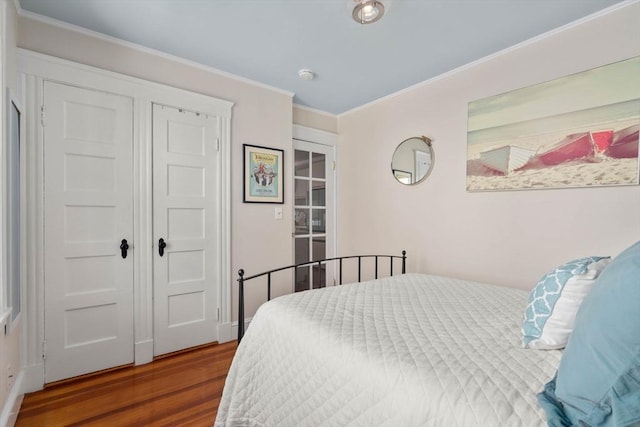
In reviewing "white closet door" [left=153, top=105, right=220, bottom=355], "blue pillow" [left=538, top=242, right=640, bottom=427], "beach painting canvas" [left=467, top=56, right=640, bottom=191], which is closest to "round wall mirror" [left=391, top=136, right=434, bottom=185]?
"beach painting canvas" [left=467, top=56, right=640, bottom=191]

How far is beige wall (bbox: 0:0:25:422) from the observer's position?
1.49m

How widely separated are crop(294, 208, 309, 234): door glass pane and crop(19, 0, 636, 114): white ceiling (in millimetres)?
1436

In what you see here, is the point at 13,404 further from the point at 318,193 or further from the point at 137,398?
the point at 318,193

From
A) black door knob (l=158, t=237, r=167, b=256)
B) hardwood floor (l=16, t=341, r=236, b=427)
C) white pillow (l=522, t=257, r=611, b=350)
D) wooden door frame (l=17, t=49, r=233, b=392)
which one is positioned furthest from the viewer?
black door knob (l=158, t=237, r=167, b=256)

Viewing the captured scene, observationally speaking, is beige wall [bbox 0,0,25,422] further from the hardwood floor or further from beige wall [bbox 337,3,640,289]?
beige wall [bbox 337,3,640,289]

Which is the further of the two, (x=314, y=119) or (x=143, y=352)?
(x=314, y=119)

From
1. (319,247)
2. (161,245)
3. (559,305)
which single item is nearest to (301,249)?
(319,247)

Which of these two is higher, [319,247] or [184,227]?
[184,227]

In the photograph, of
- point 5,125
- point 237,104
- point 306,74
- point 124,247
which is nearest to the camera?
point 5,125

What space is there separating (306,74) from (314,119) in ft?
3.11

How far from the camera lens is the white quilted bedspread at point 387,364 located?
0.82 meters

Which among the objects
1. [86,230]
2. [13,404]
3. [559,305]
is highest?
[86,230]

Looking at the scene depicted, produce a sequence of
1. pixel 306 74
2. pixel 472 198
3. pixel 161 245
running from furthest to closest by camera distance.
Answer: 1. pixel 306 74
2. pixel 472 198
3. pixel 161 245

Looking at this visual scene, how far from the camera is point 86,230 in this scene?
212 centimetres
